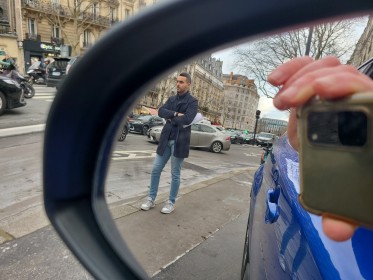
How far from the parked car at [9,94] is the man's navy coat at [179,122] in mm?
6306

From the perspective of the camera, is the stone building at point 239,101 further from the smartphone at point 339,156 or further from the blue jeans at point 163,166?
the blue jeans at point 163,166

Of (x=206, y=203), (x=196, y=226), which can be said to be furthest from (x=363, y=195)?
(x=206, y=203)

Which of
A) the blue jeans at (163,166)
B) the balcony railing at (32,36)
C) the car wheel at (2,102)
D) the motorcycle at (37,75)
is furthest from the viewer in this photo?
the balcony railing at (32,36)

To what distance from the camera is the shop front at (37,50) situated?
3129cm

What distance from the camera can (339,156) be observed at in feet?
1.32

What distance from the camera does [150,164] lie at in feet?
10.3

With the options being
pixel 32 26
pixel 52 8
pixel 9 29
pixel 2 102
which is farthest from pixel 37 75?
pixel 52 8

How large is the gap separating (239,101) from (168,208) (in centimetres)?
256

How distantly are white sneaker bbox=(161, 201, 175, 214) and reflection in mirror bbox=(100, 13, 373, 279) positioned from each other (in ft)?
0.21

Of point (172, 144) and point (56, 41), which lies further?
point (56, 41)

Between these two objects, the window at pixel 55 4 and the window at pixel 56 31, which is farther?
the window at pixel 56 31

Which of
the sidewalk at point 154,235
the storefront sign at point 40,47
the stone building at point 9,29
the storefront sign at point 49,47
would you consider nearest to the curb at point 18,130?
the sidewalk at point 154,235

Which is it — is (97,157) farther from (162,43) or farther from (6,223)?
(6,223)

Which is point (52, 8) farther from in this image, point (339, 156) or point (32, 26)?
point (339, 156)
